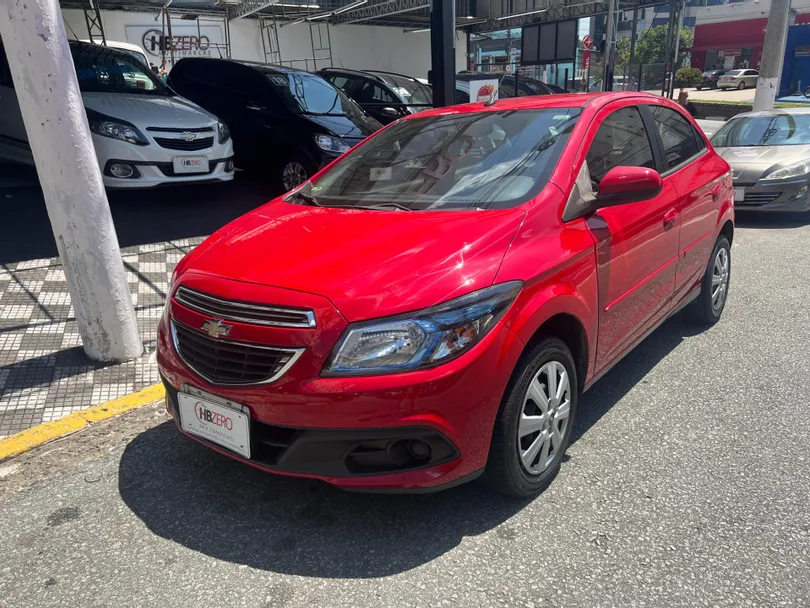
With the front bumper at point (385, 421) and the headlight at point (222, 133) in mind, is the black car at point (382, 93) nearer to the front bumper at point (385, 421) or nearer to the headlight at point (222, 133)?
the headlight at point (222, 133)

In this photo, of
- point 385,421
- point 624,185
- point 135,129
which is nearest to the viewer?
point 385,421

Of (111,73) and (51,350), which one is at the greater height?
(111,73)

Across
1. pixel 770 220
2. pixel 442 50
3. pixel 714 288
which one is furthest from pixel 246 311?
pixel 770 220

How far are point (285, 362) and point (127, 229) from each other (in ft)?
15.7

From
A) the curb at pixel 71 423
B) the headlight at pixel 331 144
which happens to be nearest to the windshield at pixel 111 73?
the headlight at pixel 331 144

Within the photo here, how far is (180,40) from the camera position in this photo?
18328 millimetres

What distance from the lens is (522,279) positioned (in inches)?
97.2

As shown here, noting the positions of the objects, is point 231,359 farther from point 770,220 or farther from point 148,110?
point 770,220

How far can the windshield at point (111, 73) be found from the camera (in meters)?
7.51

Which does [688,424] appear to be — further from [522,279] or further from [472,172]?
[472,172]

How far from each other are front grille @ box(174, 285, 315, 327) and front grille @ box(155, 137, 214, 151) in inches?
180

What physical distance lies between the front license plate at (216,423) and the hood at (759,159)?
7.30m

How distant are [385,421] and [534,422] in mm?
717

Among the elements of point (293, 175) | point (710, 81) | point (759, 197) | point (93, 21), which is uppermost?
point (93, 21)
